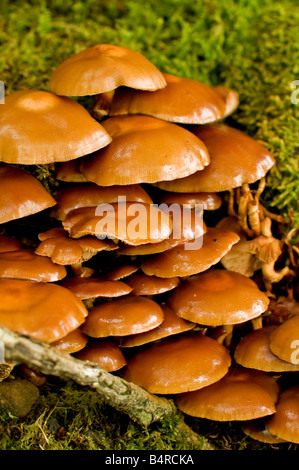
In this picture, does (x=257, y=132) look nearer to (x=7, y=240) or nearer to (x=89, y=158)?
(x=89, y=158)

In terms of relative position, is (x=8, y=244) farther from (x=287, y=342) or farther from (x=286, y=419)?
(x=286, y=419)

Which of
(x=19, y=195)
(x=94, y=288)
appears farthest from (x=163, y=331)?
(x=19, y=195)

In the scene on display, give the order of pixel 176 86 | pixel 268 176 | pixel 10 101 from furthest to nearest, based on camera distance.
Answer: pixel 268 176 → pixel 176 86 → pixel 10 101

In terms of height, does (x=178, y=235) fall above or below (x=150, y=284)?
above

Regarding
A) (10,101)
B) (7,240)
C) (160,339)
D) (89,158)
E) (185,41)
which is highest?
(185,41)

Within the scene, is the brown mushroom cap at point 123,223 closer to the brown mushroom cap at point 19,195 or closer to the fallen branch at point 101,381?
the brown mushroom cap at point 19,195

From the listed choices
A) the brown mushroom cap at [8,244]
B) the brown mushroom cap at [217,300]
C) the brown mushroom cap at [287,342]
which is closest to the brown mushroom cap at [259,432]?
the brown mushroom cap at [287,342]

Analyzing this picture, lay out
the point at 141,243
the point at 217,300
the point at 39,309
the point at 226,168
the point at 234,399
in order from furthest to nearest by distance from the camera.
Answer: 1. the point at 226,168
2. the point at 217,300
3. the point at 234,399
4. the point at 141,243
5. the point at 39,309

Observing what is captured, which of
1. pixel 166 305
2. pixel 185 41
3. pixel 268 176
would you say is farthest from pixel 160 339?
pixel 185 41

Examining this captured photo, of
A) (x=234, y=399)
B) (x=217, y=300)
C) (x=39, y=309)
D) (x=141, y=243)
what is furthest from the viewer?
(x=217, y=300)
